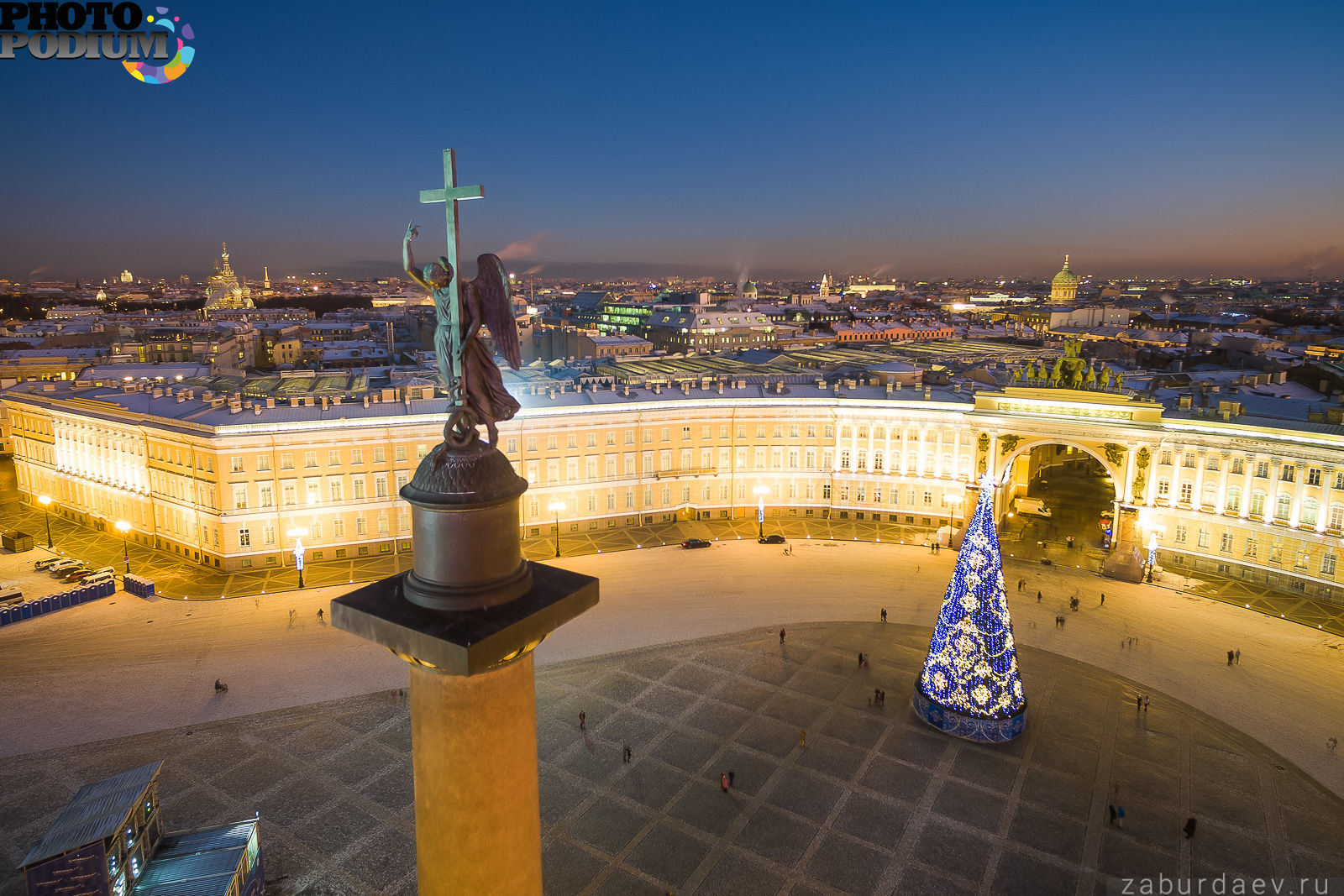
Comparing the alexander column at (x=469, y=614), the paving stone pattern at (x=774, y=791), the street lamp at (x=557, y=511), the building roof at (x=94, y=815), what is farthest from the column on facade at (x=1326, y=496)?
the building roof at (x=94, y=815)

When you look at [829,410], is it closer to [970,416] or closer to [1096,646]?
[970,416]

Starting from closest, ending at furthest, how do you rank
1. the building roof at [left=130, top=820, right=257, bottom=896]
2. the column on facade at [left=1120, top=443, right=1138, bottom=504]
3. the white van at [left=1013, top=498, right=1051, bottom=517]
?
the building roof at [left=130, top=820, right=257, bottom=896], the column on facade at [left=1120, top=443, right=1138, bottom=504], the white van at [left=1013, top=498, right=1051, bottom=517]

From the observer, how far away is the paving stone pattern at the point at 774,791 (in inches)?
1024

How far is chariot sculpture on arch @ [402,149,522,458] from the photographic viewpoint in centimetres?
909

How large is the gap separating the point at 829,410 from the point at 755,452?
268 inches

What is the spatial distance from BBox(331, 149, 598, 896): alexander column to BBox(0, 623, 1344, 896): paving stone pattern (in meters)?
18.0

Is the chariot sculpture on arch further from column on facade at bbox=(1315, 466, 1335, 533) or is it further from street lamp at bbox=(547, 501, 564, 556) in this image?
column on facade at bbox=(1315, 466, 1335, 533)

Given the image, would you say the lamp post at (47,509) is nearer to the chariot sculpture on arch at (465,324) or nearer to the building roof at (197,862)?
the building roof at (197,862)

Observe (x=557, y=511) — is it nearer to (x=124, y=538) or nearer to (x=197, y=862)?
(x=124, y=538)

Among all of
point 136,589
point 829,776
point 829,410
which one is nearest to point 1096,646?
point 829,776

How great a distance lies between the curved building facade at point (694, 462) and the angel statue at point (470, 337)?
47532mm

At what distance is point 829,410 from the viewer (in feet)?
212

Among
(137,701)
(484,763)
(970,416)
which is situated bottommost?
(137,701)

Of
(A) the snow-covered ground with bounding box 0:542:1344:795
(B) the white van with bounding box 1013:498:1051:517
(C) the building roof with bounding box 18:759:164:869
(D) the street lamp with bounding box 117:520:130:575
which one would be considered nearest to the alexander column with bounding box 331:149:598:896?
(C) the building roof with bounding box 18:759:164:869
